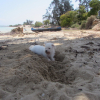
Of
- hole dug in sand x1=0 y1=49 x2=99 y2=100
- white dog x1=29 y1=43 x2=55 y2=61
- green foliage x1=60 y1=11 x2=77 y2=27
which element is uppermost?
green foliage x1=60 y1=11 x2=77 y2=27

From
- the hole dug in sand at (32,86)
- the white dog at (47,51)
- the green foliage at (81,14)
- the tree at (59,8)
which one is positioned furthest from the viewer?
the tree at (59,8)

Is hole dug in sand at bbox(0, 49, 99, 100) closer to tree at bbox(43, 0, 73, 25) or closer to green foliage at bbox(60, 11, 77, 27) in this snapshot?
green foliage at bbox(60, 11, 77, 27)

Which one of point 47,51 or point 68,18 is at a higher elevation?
point 68,18

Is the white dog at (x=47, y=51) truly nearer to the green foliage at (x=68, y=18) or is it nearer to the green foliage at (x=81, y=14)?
the green foliage at (x=68, y=18)

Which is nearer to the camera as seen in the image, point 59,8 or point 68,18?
point 68,18

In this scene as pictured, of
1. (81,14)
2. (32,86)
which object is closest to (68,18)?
(81,14)

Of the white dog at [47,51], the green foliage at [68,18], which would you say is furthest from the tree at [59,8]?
the white dog at [47,51]

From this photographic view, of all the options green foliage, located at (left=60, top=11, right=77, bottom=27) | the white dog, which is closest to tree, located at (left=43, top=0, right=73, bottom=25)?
green foliage, located at (left=60, top=11, right=77, bottom=27)

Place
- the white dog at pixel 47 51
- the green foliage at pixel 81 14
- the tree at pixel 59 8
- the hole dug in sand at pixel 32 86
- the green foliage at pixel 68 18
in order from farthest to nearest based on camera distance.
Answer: the tree at pixel 59 8, the green foliage at pixel 81 14, the green foliage at pixel 68 18, the white dog at pixel 47 51, the hole dug in sand at pixel 32 86

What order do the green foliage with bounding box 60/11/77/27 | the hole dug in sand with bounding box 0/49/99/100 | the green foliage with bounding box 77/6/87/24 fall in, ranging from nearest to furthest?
the hole dug in sand with bounding box 0/49/99/100
the green foliage with bounding box 60/11/77/27
the green foliage with bounding box 77/6/87/24

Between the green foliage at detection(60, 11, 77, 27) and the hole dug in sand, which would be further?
the green foliage at detection(60, 11, 77, 27)

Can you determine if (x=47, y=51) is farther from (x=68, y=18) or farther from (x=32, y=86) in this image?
(x=68, y=18)

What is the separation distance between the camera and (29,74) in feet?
7.29

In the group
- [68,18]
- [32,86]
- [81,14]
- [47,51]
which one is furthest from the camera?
[81,14]
